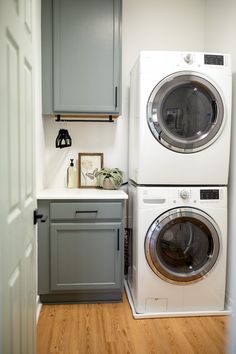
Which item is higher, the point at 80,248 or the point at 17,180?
the point at 17,180

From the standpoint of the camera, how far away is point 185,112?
231 cm

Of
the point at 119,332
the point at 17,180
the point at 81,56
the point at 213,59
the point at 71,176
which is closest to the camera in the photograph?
the point at 17,180

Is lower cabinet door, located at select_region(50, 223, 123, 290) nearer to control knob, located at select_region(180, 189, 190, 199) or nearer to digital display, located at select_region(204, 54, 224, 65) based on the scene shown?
control knob, located at select_region(180, 189, 190, 199)

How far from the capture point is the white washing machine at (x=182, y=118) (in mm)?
2225

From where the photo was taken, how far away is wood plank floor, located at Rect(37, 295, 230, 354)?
1.94m

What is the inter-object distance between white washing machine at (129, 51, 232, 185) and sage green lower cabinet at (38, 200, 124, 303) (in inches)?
18.2

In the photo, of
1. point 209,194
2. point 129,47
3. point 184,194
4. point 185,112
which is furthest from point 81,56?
point 209,194

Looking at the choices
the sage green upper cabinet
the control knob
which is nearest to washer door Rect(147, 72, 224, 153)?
the control knob

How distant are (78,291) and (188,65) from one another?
6.41 feet

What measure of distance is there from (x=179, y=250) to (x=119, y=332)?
2.46 ft

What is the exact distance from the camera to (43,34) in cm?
247

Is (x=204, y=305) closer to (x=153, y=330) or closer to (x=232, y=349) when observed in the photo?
(x=153, y=330)

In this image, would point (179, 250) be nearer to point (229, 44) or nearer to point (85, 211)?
point (85, 211)

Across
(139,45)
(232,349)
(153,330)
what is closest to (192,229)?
(153,330)
